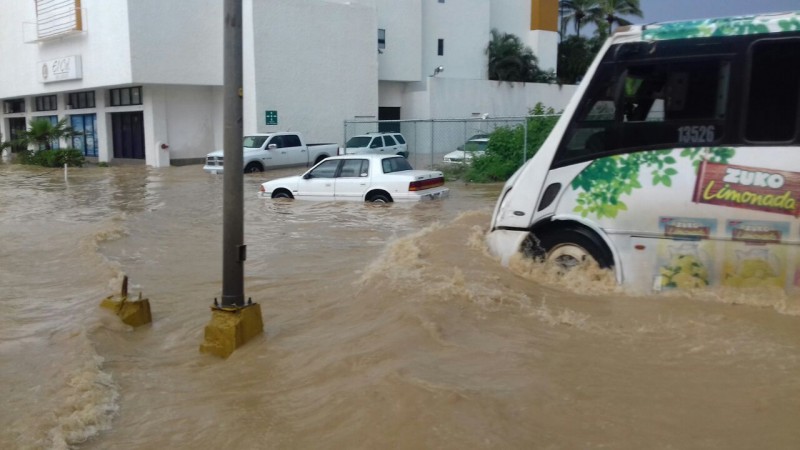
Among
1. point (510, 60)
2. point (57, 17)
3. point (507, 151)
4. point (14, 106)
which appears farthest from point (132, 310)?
point (14, 106)

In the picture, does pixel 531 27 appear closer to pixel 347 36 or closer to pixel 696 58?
pixel 347 36

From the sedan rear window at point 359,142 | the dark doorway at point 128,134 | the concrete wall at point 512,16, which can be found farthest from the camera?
the concrete wall at point 512,16

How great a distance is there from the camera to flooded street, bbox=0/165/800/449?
167 inches

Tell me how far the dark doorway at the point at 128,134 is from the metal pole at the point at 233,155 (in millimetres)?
29342

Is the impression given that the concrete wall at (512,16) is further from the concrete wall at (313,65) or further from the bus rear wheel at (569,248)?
the bus rear wheel at (569,248)

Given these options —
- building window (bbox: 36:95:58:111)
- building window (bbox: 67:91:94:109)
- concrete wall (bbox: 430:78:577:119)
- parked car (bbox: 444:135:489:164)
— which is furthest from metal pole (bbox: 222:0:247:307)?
building window (bbox: 36:95:58:111)

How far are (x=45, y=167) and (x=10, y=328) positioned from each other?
27.7 metres

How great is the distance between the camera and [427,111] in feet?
125

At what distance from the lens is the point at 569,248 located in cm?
736

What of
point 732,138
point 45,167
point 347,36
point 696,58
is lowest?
point 45,167

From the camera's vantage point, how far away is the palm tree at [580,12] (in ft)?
166

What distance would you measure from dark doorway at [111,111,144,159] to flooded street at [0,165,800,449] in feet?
80.8

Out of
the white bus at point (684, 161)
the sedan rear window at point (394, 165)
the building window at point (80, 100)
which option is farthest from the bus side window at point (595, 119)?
the building window at point (80, 100)

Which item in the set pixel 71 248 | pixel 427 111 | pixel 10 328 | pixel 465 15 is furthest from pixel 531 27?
pixel 10 328
